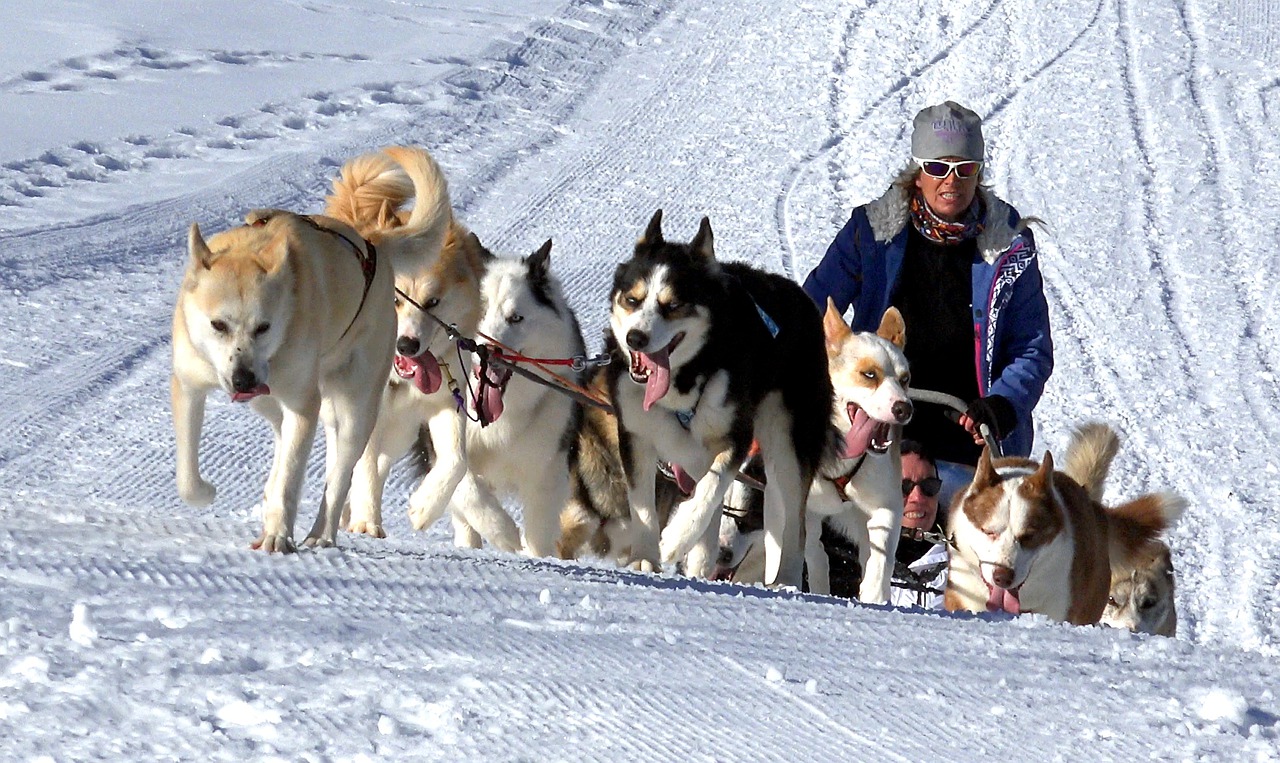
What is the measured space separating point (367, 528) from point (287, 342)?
1598mm

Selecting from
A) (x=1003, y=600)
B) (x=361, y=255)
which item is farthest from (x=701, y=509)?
(x=361, y=255)

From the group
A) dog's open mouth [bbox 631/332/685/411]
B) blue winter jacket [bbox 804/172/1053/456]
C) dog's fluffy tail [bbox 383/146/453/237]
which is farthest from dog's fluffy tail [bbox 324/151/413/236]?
blue winter jacket [bbox 804/172/1053/456]

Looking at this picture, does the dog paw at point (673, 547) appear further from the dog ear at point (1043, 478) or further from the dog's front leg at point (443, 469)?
the dog ear at point (1043, 478)

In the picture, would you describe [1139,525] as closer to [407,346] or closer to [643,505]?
[643,505]

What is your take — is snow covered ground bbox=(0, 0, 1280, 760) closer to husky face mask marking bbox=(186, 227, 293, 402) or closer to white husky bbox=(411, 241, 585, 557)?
husky face mask marking bbox=(186, 227, 293, 402)

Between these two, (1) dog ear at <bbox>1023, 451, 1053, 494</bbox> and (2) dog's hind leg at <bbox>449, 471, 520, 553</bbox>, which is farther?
(2) dog's hind leg at <bbox>449, 471, 520, 553</bbox>

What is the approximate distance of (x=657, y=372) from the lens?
4.99m

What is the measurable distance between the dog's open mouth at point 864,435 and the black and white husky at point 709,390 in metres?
0.06

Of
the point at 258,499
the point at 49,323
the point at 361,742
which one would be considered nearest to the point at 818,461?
the point at 258,499

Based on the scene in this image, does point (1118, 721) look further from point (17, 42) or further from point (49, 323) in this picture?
point (17, 42)

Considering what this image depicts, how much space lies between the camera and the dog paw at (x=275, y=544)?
3.97 metres

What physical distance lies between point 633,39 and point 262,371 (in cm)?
1011

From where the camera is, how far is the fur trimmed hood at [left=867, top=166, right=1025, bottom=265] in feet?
18.4

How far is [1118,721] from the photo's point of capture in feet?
9.38
